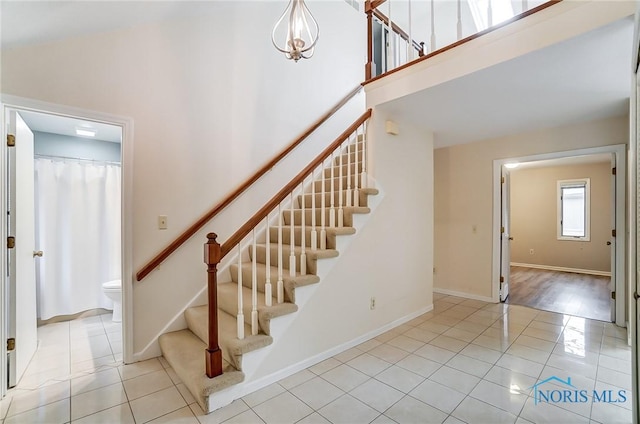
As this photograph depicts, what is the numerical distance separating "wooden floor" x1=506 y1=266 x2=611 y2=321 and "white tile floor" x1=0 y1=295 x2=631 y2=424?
0.73 m

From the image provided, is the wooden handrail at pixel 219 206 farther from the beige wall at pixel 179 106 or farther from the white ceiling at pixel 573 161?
the white ceiling at pixel 573 161

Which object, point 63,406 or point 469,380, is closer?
point 63,406

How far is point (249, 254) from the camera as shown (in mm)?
3133

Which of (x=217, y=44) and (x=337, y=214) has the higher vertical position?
(x=217, y=44)

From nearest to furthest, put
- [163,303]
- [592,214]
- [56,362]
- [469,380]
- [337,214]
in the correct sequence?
1. [469,380]
2. [56,362]
3. [163,303]
4. [337,214]
5. [592,214]

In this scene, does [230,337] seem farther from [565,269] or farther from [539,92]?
[565,269]

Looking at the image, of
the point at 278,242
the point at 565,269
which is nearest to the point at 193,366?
the point at 278,242

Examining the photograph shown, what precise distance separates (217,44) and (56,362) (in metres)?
3.17

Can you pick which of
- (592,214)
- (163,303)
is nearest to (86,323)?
(163,303)

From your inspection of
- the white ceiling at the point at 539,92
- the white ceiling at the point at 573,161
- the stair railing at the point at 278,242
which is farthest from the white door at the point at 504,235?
the stair railing at the point at 278,242

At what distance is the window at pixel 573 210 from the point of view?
20.0 feet

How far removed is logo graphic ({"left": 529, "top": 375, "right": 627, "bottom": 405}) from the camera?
1.90 meters

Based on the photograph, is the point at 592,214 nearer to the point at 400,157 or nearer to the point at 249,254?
the point at 400,157

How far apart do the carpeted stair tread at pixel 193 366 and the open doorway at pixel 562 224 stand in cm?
489
